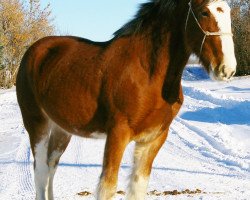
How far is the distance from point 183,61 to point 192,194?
2366 millimetres

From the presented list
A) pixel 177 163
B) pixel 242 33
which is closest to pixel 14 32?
pixel 242 33

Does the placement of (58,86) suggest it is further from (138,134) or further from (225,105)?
(225,105)

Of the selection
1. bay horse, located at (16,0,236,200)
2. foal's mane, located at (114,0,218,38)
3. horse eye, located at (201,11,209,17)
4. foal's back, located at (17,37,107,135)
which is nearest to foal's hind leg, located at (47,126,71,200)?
foal's back, located at (17,37,107,135)

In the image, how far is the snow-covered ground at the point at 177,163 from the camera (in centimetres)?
603

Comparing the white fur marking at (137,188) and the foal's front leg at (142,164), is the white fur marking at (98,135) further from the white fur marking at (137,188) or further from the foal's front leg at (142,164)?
the white fur marking at (137,188)

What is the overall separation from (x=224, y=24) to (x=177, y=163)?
15.2 feet

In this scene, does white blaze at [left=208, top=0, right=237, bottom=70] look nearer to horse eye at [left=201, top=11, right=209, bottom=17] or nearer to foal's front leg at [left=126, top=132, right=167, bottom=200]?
horse eye at [left=201, top=11, right=209, bottom=17]

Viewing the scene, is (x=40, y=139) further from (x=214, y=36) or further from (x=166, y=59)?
(x=214, y=36)

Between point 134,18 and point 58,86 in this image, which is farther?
point 58,86

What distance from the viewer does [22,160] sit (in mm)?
7902

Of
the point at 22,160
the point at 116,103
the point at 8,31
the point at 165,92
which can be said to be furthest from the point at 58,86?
the point at 8,31

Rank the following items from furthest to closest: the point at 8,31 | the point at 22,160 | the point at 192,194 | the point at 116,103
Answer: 1. the point at 8,31
2. the point at 22,160
3. the point at 192,194
4. the point at 116,103

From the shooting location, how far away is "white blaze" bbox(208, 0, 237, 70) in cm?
328

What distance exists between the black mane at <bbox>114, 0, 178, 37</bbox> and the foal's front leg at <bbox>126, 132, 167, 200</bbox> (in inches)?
38.1
